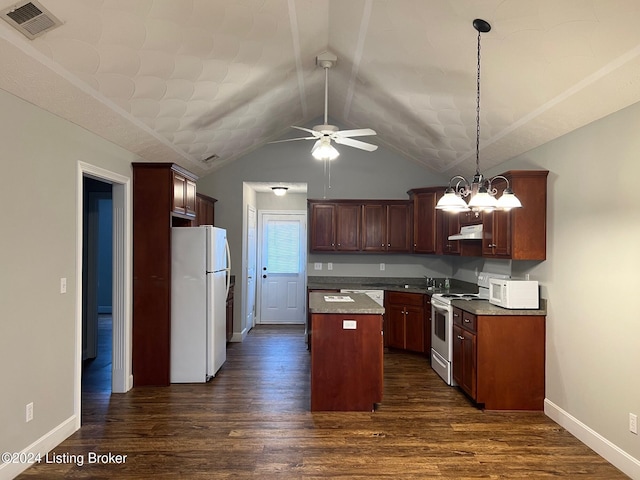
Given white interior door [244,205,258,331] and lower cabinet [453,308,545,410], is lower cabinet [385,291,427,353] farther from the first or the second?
white interior door [244,205,258,331]

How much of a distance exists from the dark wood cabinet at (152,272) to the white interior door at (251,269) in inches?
94.9

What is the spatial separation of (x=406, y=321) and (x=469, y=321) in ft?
6.20

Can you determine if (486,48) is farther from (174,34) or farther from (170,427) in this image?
(170,427)

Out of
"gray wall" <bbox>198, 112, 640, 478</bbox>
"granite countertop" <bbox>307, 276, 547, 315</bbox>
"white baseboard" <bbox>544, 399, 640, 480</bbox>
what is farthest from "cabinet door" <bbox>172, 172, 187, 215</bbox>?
"white baseboard" <bbox>544, 399, 640, 480</bbox>

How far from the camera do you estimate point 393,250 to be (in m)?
6.22

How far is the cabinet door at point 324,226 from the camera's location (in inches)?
247

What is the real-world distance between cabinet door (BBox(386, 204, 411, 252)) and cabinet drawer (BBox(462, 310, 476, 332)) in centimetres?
220

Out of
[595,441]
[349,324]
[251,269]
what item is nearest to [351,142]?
[349,324]

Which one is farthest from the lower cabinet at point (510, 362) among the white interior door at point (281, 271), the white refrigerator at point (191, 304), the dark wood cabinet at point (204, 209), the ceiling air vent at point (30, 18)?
the white interior door at point (281, 271)

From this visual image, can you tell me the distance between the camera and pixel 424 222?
5965 millimetres

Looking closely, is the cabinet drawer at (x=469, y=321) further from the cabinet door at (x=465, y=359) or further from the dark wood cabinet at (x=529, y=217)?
the dark wood cabinet at (x=529, y=217)

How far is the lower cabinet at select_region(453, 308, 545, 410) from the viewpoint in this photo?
12.3ft

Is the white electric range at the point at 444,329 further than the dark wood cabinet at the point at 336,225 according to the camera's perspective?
No

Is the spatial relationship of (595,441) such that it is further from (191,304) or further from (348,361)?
(191,304)
